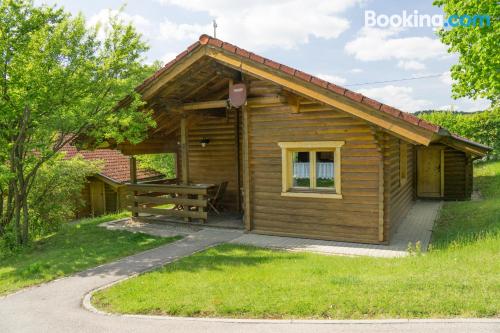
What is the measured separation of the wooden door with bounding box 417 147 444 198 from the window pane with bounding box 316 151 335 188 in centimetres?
882

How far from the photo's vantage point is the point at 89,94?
9.73 m

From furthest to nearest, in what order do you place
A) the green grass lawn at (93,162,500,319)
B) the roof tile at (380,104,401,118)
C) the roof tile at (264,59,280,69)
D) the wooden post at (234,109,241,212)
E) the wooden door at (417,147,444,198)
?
the wooden door at (417,147,444,198), the wooden post at (234,109,241,212), the roof tile at (264,59,280,69), the roof tile at (380,104,401,118), the green grass lawn at (93,162,500,319)

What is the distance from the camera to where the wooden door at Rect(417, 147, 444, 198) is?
16266 mm

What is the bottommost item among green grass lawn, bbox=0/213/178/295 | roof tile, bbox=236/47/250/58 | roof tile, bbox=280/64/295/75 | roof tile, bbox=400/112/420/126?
green grass lawn, bbox=0/213/178/295

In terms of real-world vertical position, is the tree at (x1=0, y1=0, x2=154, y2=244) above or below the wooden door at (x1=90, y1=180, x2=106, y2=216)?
above

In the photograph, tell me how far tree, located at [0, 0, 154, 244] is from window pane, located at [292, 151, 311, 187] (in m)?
3.99

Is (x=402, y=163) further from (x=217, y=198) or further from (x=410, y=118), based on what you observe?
(x=217, y=198)

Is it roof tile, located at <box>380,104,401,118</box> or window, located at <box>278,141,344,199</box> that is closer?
roof tile, located at <box>380,104,401,118</box>

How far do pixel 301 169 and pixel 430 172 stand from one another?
362 inches

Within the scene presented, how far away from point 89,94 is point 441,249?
8.49 meters

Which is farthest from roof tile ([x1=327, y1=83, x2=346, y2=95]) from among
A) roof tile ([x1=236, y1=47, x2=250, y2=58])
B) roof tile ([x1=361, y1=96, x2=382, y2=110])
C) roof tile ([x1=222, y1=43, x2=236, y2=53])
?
roof tile ([x1=222, y1=43, x2=236, y2=53])

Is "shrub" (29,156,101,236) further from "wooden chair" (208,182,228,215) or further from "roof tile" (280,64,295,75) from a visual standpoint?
"roof tile" (280,64,295,75)

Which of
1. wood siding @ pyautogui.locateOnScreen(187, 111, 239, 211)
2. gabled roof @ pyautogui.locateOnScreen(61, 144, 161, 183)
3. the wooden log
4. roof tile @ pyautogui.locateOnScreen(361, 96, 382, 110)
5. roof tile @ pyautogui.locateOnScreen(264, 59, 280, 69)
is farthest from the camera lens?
gabled roof @ pyautogui.locateOnScreen(61, 144, 161, 183)

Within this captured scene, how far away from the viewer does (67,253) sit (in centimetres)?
891
